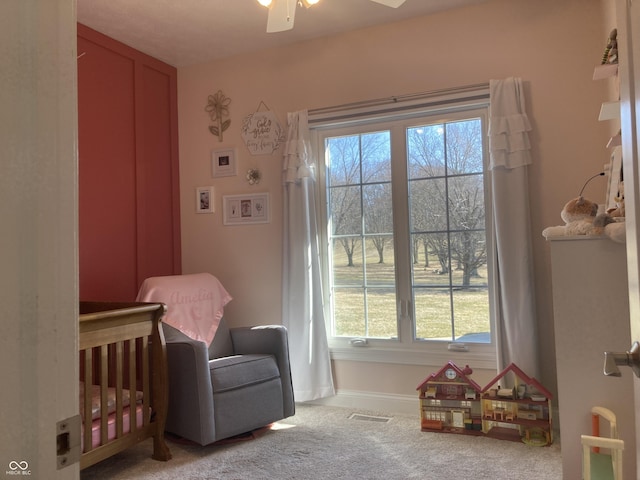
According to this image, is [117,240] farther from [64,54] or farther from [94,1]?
[64,54]

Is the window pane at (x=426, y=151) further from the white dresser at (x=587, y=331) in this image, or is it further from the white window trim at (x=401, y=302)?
the white dresser at (x=587, y=331)

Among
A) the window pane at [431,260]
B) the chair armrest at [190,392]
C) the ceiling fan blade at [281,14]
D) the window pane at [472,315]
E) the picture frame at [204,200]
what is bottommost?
the chair armrest at [190,392]

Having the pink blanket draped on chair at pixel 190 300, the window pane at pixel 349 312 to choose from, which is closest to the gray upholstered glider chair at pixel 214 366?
the pink blanket draped on chair at pixel 190 300

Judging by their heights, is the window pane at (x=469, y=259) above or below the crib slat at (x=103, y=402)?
above

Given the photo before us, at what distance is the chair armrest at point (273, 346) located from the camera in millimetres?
3049

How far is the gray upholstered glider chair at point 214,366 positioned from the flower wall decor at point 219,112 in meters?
1.17

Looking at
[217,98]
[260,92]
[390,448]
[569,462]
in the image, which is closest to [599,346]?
[569,462]

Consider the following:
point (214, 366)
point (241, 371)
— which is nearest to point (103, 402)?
point (214, 366)

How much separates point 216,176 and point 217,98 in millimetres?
596

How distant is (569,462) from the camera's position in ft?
6.36

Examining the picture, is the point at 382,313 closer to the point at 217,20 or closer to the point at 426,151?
the point at 426,151

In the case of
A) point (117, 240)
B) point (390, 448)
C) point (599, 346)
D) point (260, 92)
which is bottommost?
point (390, 448)

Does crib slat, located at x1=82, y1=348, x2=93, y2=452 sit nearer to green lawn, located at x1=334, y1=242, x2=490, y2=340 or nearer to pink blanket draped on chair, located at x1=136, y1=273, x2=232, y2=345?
pink blanket draped on chair, located at x1=136, y1=273, x2=232, y2=345

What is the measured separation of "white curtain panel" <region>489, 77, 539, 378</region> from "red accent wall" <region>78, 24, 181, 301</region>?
→ 237cm
